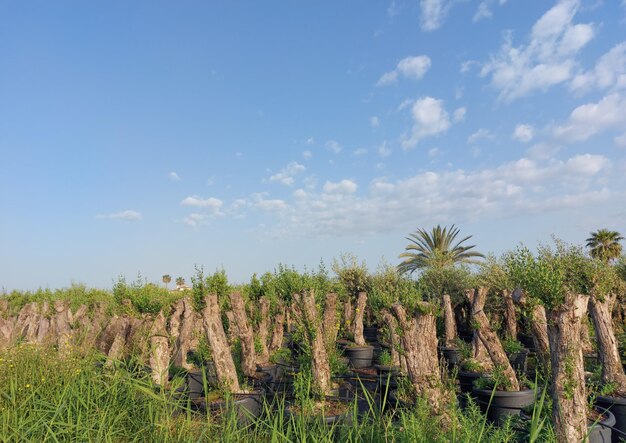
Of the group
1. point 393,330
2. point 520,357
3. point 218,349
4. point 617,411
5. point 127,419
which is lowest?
point 617,411

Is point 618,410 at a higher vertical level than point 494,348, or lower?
lower

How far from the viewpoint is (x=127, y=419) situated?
5301mm

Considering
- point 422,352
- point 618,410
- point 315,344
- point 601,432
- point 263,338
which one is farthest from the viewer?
point 263,338

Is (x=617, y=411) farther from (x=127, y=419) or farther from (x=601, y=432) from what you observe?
(x=127, y=419)

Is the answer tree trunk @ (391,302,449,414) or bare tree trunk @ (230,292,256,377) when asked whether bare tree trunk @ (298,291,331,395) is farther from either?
bare tree trunk @ (230,292,256,377)

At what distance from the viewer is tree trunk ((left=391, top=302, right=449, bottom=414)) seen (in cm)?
588

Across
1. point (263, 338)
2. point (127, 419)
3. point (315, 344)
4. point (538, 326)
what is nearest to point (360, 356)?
point (263, 338)

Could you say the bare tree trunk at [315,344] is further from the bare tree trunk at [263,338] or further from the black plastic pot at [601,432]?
the bare tree trunk at [263,338]

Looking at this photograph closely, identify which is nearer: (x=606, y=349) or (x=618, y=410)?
(x=618, y=410)

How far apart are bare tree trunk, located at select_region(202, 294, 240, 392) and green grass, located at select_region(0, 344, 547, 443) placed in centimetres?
170

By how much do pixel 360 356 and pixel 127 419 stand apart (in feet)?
24.6

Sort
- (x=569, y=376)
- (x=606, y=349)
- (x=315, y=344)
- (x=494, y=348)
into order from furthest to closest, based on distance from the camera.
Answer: (x=315, y=344), (x=606, y=349), (x=494, y=348), (x=569, y=376)

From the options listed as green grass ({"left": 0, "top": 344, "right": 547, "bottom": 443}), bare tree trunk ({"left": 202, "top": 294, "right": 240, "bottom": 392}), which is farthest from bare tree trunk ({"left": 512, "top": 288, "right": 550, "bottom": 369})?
bare tree trunk ({"left": 202, "top": 294, "right": 240, "bottom": 392})

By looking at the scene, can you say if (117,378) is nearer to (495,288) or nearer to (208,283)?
(208,283)
